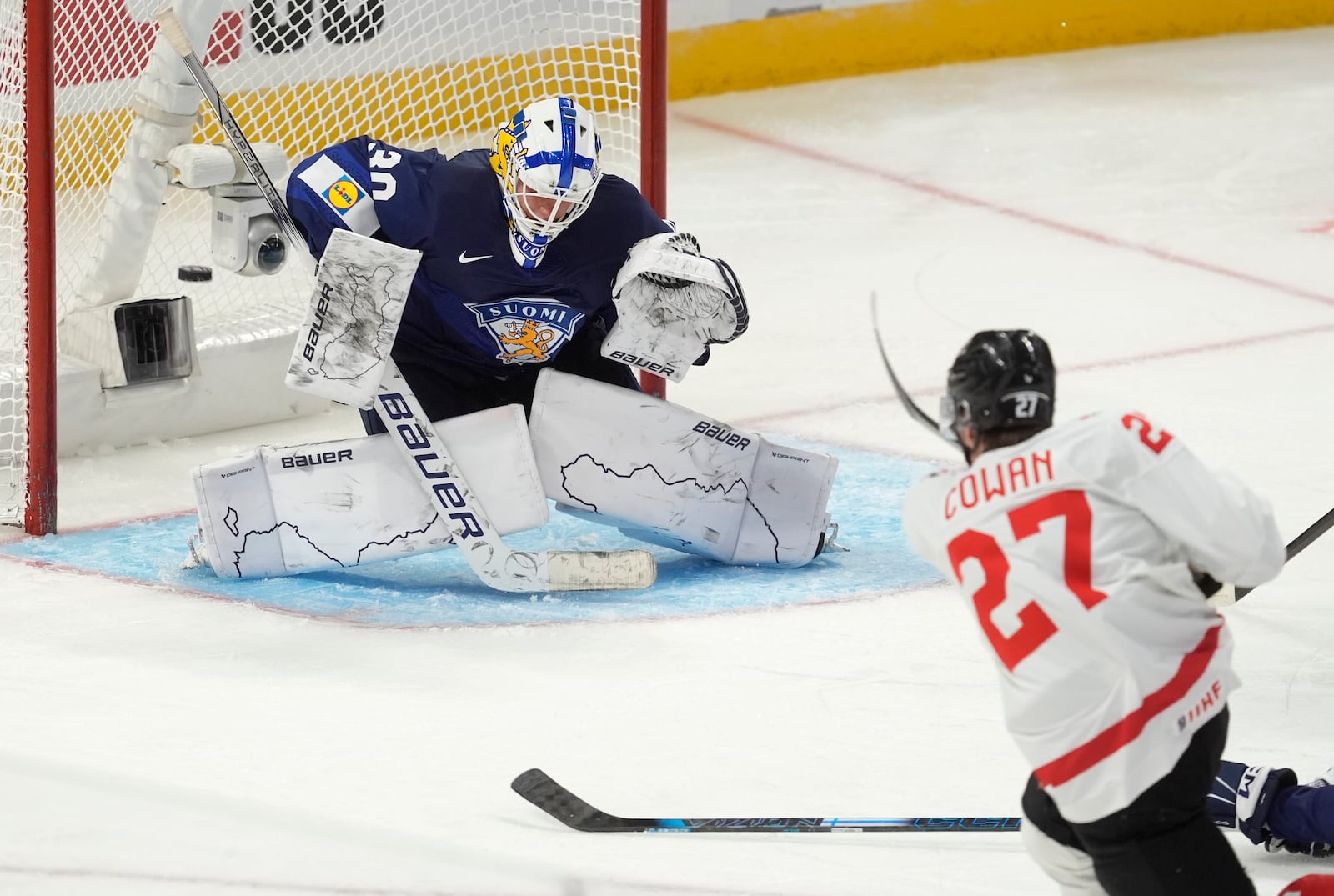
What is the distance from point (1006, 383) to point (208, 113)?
4378 mm

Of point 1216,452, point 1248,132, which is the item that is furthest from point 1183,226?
point 1216,452

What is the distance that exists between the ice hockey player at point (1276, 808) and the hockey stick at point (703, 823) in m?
0.27

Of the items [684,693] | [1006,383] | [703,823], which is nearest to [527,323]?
[684,693]

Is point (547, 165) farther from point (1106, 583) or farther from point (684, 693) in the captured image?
point (1106, 583)

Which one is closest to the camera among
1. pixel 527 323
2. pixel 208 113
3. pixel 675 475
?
pixel 527 323

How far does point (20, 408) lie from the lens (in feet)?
14.2

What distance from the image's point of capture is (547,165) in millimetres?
3502

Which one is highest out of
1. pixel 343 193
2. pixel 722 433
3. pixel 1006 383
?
pixel 343 193

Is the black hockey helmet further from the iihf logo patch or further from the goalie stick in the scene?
the iihf logo patch

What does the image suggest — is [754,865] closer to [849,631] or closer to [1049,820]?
[1049,820]

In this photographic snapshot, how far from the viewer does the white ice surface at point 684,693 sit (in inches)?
107

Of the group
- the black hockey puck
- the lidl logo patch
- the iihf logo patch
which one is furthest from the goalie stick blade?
the black hockey puck

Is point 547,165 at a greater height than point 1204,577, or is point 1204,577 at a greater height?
point 547,165

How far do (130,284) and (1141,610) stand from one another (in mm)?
3226
